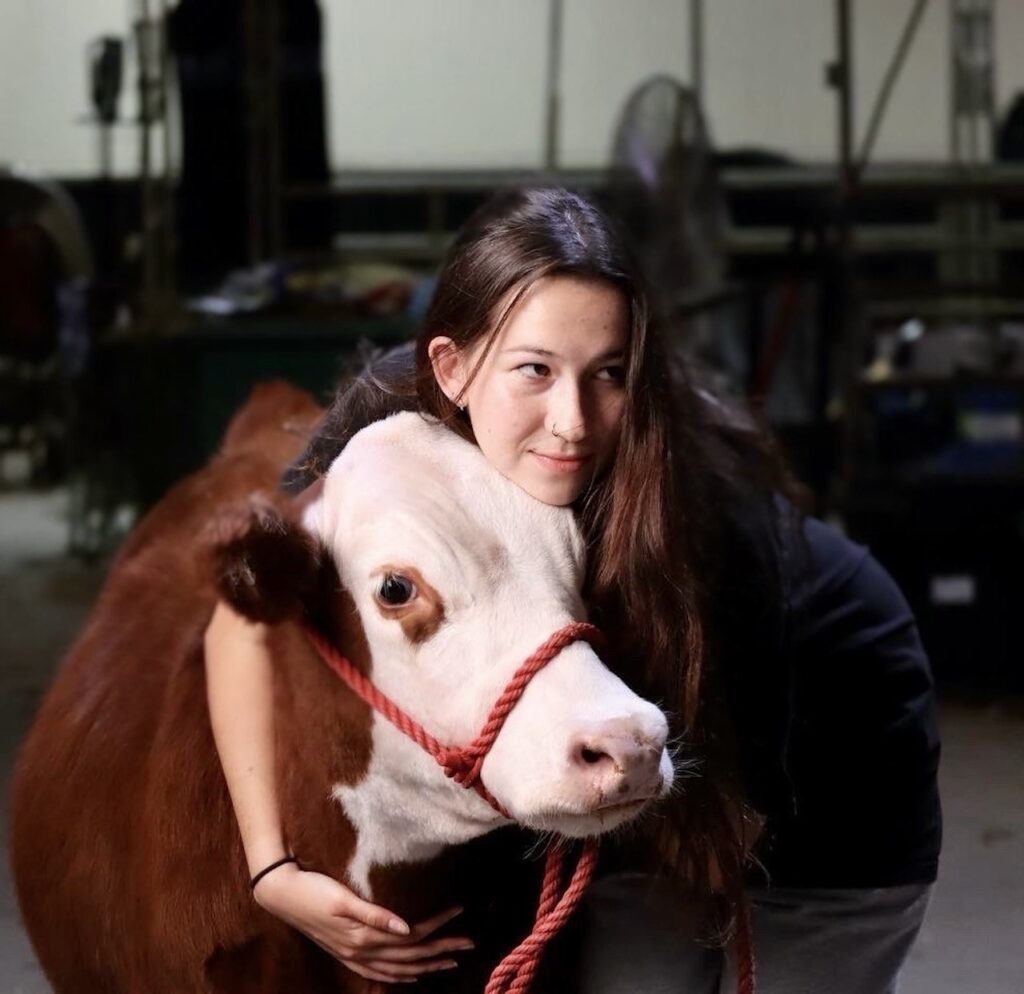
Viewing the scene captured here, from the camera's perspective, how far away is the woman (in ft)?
4.37

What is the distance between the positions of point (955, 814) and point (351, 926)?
2260mm

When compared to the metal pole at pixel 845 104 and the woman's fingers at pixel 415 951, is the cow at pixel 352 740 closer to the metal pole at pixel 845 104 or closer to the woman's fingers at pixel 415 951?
the woman's fingers at pixel 415 951

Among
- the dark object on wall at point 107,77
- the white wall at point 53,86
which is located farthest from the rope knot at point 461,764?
the white wall at point 53,86

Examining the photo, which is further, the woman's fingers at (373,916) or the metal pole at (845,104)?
the metal pole at (845,104)

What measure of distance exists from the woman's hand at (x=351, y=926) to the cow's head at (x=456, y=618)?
0.06 m

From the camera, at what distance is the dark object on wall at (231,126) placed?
6.66m

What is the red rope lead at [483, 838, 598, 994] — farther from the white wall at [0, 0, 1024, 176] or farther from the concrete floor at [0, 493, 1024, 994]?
the white wall at [0, 0, 1024, 176]

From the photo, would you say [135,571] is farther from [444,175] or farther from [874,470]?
[444,175]

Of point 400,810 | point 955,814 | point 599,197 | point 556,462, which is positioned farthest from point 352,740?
point 599,197

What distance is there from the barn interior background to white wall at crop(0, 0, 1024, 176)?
1 cm

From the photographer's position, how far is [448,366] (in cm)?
139

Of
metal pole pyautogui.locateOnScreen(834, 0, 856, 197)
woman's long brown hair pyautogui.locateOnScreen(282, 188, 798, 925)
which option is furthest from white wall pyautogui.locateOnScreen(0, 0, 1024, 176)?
woman's long brown hair pyautogui.locateOnScreen(282, 188, 798, 925)

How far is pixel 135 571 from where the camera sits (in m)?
2.02

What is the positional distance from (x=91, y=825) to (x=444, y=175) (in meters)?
6.71
